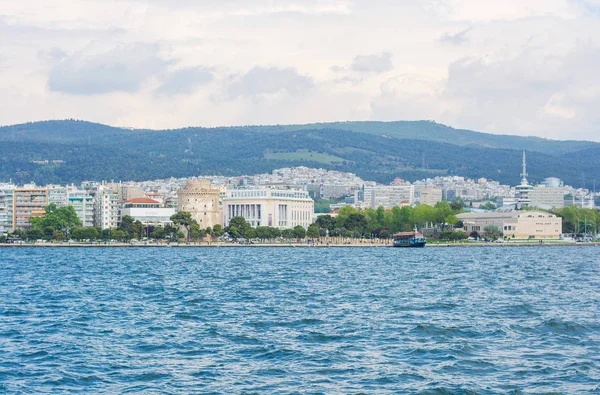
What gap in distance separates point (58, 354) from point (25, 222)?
406ft

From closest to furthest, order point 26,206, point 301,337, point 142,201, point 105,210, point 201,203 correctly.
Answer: point 301,337 → point 26,206 → point 105,210 → point 201,203 → point 142,201

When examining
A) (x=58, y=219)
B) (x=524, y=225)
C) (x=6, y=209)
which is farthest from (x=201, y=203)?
(x=524, y=225)

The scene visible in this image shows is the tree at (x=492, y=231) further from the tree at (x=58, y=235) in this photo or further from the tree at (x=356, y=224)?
the tree at (x=58, y=235)

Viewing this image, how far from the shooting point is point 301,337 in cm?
3172

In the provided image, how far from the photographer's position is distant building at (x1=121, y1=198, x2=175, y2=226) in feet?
527

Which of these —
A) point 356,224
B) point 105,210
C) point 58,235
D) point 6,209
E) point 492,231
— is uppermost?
point 6,209

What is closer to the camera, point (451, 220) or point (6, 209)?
point (6, 209)

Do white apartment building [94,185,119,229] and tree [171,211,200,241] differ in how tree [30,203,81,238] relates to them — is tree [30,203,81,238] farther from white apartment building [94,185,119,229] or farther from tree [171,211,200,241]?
tree [171,211,200,241]

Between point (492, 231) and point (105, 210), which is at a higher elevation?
point (105, 210)

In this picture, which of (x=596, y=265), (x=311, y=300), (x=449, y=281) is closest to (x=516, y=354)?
(x=311, y=300)

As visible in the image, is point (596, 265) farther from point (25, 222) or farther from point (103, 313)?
point (25, 222)

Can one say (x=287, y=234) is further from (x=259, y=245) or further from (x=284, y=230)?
(x=259, y=245)

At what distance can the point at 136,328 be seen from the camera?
3397 centimetres

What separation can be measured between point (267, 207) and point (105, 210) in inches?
1031
